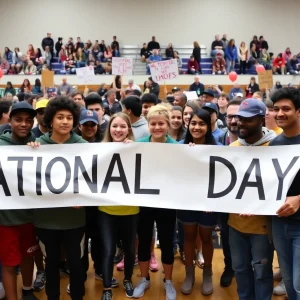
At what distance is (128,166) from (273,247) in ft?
3.54

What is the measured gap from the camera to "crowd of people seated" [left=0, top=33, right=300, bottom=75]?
1455cm

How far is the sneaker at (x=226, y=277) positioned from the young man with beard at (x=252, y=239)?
2.20 feet

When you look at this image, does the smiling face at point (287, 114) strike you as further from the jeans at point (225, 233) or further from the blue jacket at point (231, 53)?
the blue jacket at point (231, 53)

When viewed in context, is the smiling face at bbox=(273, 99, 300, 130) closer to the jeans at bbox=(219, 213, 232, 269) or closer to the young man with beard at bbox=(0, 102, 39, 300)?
the jeans at bbox=(219, 213, 232, 269)

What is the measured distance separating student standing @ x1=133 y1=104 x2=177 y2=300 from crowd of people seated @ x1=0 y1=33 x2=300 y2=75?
1194 cm

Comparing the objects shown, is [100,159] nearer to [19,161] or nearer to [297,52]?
[19,161]

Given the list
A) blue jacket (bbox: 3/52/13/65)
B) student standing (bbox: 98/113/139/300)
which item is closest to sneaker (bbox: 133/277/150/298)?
student standing (bbox: 98/113/139/300)

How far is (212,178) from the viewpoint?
254cm

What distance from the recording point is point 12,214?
2568 mm

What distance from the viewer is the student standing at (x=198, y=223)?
269 cm

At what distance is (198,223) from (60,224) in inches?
42.8

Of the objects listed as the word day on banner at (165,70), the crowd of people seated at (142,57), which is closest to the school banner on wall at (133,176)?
the word day on banner at (165,70)

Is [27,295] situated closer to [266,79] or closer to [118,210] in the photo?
[118,210]

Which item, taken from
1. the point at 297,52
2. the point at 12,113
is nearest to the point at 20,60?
the point at 297,52
